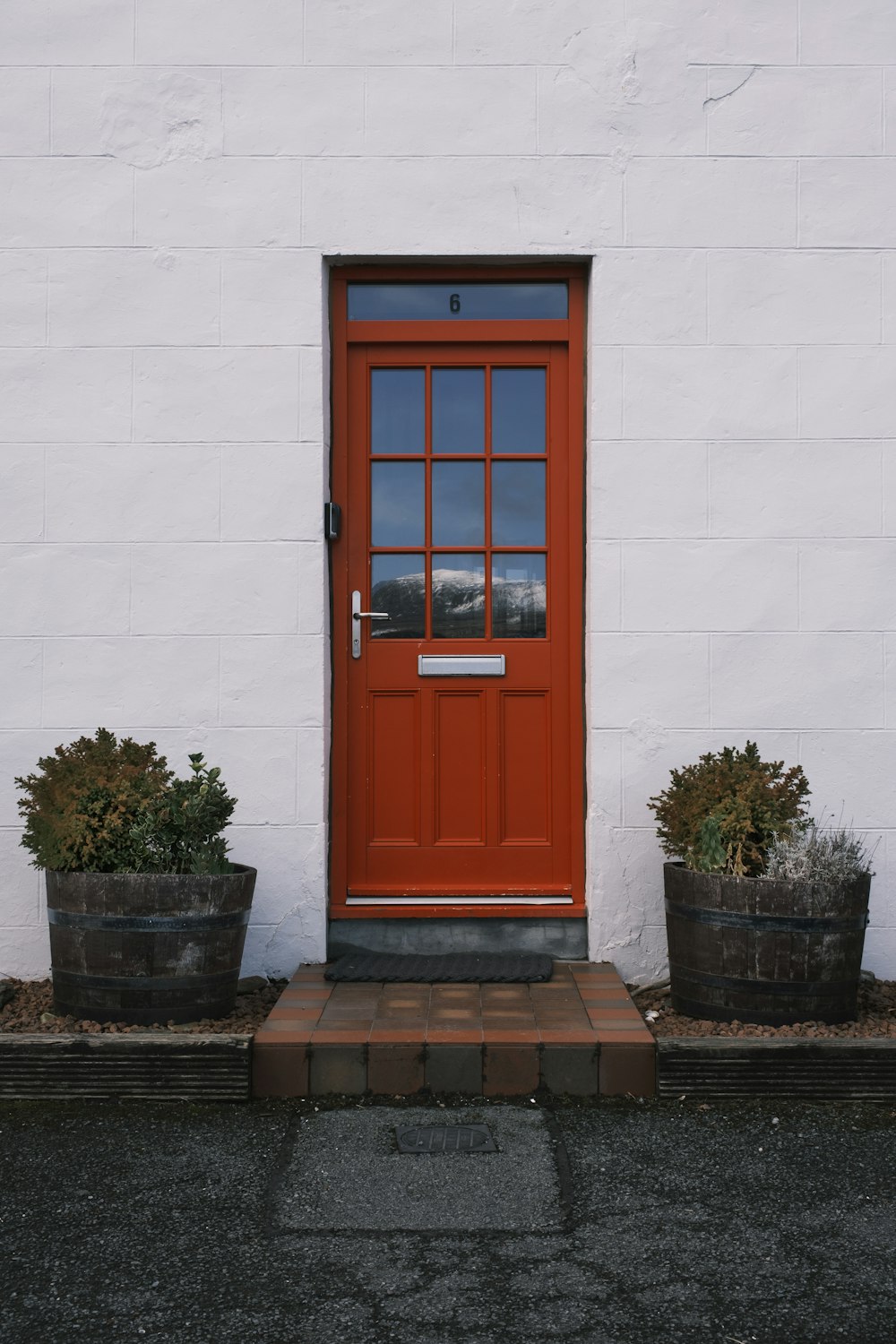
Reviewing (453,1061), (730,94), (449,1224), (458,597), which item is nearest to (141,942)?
(453,1061)

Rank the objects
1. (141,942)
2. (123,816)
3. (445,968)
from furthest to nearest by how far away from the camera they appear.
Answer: (445,968), (123,816), (141,942)

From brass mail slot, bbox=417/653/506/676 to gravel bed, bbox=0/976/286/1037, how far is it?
1.35 meters

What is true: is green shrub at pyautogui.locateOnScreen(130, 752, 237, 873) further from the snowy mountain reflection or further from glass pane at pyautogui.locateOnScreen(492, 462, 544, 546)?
glass pane at pyautogui.locateOnScreen(492, 462, 544, 546)

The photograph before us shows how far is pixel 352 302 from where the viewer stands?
4.65m

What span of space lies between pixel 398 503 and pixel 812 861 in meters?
2.17

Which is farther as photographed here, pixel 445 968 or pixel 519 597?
pixel 519 597

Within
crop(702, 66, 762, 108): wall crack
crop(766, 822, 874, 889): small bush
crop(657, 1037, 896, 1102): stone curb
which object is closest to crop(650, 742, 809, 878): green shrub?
crop(766, 822, 874, 889): small bush

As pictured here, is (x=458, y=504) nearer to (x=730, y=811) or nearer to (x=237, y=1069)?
(x=730, y=811)

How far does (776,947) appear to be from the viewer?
11.7 feet

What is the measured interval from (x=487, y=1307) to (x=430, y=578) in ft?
9.59

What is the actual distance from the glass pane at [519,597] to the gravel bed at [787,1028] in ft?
5.04

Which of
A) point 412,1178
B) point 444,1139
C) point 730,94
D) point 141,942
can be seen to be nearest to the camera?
point 412,1178

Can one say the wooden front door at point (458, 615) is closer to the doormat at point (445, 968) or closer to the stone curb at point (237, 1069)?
the doormat at point (445, 968)

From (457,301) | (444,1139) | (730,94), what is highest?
(730,94)
